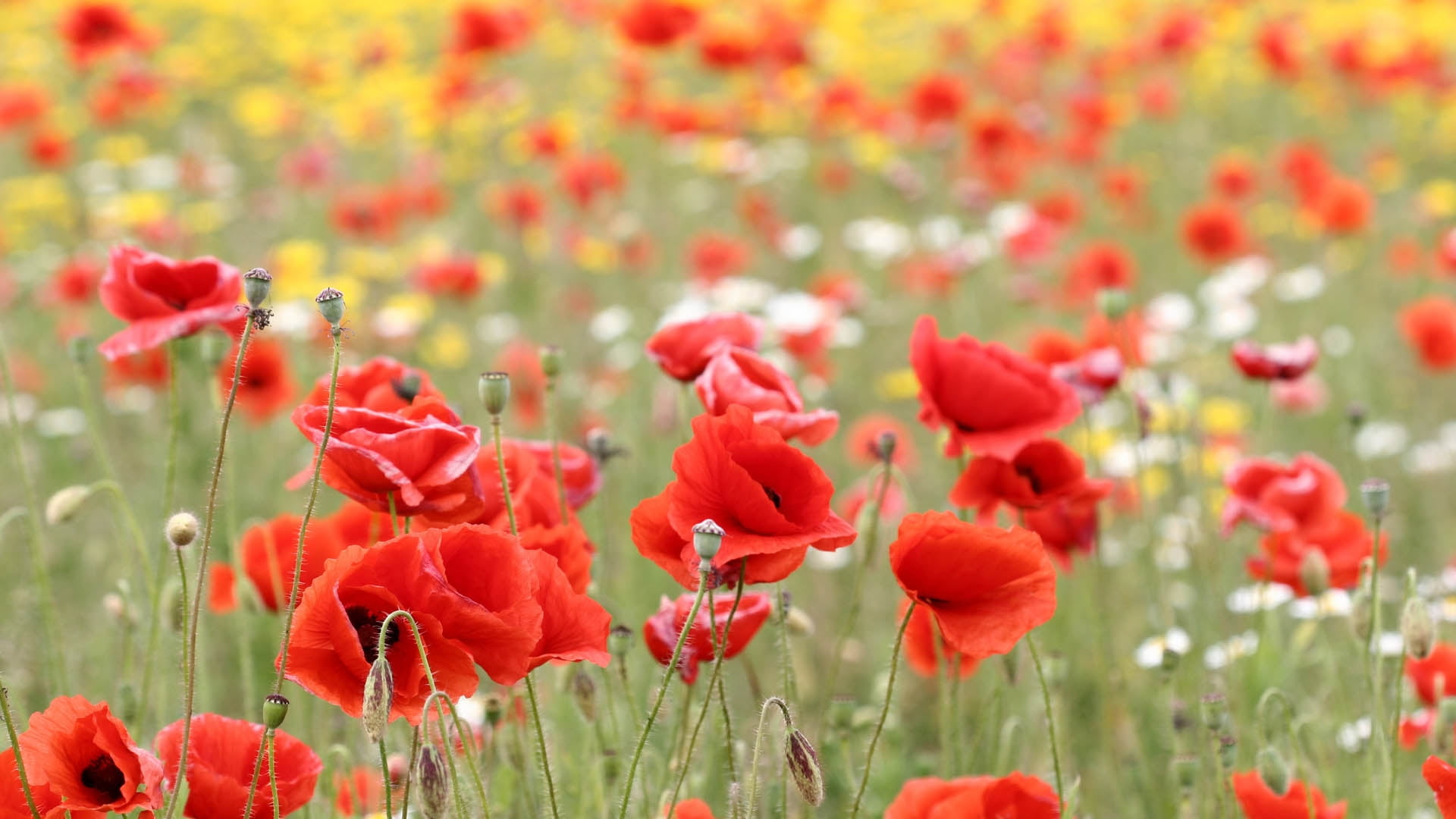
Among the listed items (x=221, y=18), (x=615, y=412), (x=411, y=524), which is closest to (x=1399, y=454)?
(x=615, y=412)

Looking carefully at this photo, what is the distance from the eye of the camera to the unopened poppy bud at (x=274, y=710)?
3.94 ft

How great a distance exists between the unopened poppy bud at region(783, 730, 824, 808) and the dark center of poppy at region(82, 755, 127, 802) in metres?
0.61

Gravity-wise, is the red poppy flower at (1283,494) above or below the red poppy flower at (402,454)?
below

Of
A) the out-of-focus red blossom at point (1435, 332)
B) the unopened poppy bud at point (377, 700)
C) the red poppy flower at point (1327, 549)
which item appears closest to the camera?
the unopened poppy bud at point (377, 700)

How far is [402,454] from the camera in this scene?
1.32 meters

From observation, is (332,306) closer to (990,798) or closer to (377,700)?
(377,700)

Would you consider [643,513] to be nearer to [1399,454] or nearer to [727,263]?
[727,263]

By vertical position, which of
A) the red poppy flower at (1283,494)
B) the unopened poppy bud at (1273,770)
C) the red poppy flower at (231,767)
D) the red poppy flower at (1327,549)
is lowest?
the red poppy flower at (1327,549)

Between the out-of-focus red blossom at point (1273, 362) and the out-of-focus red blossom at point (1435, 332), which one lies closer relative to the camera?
the out-of-focus red blossom at point (1273, 362)

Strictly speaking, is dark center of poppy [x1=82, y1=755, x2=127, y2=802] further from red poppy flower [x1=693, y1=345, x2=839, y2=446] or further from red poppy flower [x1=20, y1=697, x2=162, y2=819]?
red poppy flower [x1=693, y1=345, x2=839, y2=446]

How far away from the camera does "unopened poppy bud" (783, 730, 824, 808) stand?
1309 millimetres

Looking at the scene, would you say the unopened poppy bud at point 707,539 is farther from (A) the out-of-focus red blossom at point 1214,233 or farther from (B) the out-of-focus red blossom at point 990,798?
(A) the out-of-focus red blossom at point 1214,233

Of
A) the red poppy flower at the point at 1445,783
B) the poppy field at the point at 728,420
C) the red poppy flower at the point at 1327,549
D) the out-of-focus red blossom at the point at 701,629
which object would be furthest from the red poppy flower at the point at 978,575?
the red poppy flower at the point at 1327,549

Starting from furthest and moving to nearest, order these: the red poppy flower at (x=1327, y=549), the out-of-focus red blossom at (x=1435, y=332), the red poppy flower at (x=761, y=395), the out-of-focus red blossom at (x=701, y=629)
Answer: the out-of-focus red blossom at (x=1435, y=332) → the red poppy flower at (x=1327, y=549) → the out-of-focus red blossom at (x=701, y=629) → the red poppy flower at (x=761, y=395)
